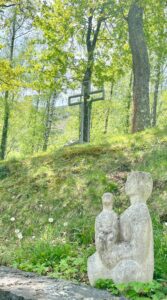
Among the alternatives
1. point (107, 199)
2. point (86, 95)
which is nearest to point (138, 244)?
point (107, 199)

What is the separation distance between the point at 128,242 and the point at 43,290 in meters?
0.99

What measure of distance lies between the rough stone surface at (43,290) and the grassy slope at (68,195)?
726 mm

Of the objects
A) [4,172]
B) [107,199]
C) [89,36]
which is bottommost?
[107,199]

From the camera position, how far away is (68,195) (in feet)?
24.7

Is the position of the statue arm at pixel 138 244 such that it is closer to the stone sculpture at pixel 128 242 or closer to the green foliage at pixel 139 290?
the stone sculpture at pixel 128 242

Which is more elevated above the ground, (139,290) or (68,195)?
(68,195)

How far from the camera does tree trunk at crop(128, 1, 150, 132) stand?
11.1 metres

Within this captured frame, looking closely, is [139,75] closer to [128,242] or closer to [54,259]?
[54,259]

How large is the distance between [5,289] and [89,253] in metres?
1.75

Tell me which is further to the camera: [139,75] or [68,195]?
[139,75]

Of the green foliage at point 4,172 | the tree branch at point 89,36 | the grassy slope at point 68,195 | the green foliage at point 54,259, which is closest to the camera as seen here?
the green foliage at point 54,259

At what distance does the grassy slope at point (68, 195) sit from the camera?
19.1 feet

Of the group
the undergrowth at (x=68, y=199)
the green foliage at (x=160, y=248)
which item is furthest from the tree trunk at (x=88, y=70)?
the green foliage at (x=160, y=248)

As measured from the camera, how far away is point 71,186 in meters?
7.77
